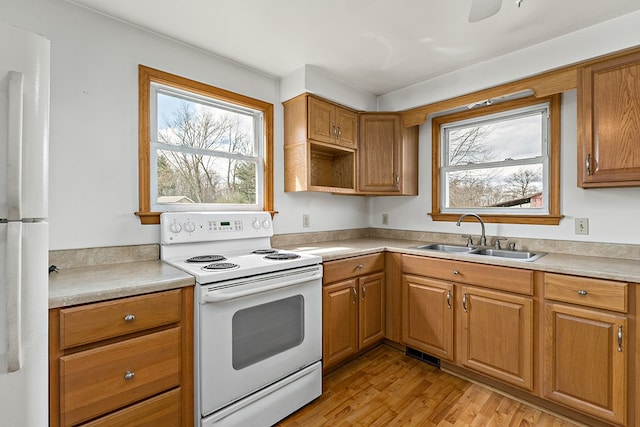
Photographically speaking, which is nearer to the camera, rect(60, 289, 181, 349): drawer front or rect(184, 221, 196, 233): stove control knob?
Answer: rect(60, 289, 181, 349): drawer front

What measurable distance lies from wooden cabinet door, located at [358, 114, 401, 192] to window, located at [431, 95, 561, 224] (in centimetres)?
40

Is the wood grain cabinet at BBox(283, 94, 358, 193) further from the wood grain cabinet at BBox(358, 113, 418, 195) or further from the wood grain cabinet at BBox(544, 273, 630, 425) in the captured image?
the wood grain cabinet at BBox(544, 273, 630, 425)

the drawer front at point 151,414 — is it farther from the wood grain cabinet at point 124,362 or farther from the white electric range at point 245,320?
the white electric range at point 245,320

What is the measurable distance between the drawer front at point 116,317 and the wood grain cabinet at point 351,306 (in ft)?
3.42

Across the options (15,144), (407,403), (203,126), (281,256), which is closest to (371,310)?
(407,403)

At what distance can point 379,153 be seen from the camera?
2971 mm

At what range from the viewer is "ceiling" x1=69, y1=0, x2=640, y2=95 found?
1.74m

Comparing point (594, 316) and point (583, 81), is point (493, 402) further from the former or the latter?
point (583, 81)

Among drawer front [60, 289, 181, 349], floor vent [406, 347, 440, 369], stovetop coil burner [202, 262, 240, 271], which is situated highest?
stovetop coil burner [202, 262, 240, 271]

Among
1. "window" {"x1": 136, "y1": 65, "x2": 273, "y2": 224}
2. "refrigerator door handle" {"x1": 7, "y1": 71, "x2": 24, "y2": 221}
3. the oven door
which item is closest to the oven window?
the oven door

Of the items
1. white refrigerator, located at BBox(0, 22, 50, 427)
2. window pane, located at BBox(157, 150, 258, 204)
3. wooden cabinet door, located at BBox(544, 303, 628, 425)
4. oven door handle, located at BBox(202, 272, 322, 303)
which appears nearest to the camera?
white refrigerator, located at BBox(0, 22, 50, 427)

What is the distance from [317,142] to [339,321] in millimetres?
1435

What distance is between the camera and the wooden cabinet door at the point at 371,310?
2447mm

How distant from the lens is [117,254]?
1851 mm
